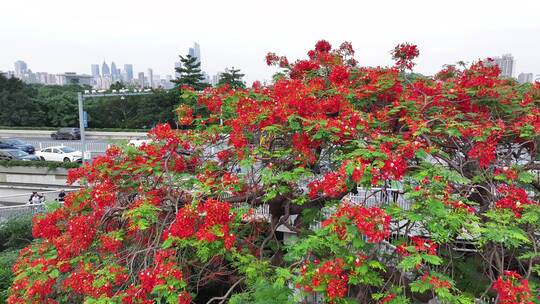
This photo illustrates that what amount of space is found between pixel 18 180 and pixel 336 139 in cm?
1843

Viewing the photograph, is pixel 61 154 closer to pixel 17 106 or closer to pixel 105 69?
pixel 17 106

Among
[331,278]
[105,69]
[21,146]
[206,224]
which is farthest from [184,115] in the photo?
[105,69]

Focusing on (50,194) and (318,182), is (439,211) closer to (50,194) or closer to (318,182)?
(318,182)

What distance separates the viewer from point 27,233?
864cm

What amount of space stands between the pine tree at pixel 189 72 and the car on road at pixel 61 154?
1016 centimetres

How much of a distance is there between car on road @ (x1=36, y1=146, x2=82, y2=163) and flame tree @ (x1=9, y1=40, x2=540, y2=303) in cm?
1650

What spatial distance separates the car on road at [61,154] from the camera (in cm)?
2005

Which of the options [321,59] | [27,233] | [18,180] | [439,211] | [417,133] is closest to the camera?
[439,211]

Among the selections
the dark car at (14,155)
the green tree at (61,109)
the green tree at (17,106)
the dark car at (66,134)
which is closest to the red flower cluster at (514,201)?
the dark car at (14,155)

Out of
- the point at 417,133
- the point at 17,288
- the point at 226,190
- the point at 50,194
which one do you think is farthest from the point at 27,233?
the point at 417,133

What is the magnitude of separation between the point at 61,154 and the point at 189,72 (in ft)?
38.0

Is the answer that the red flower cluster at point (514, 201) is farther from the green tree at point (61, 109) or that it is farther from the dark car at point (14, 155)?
the green tree at point (61, 109)

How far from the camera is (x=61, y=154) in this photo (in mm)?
20391

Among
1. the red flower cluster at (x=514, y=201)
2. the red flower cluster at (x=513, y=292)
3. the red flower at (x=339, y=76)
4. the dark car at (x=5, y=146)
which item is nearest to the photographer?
the red flower cluster at (x=513, y=292)
